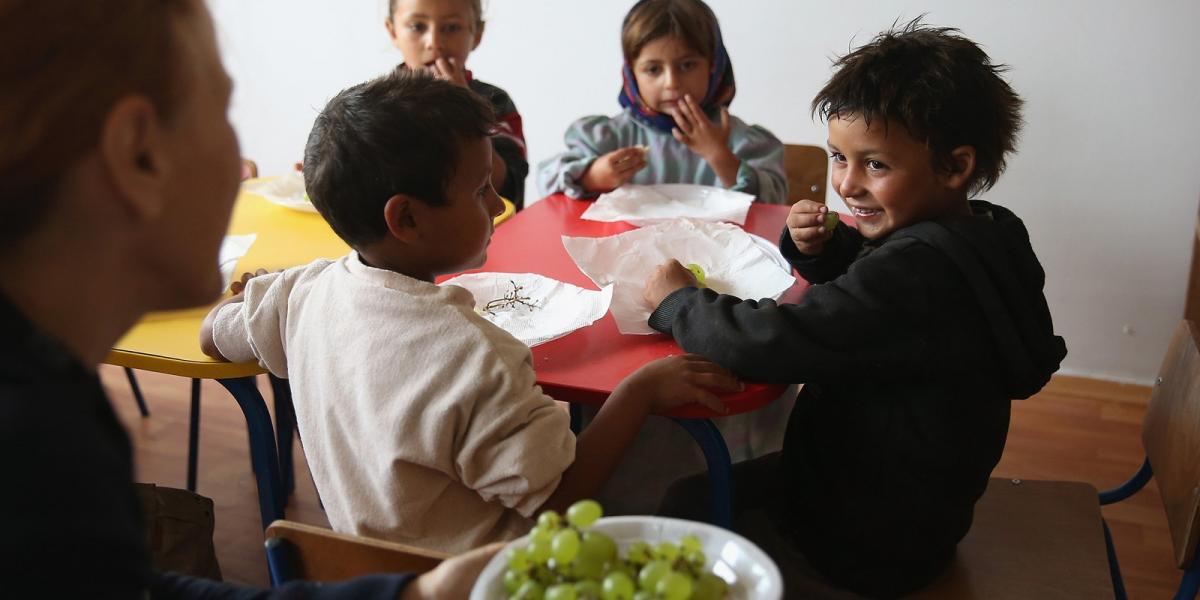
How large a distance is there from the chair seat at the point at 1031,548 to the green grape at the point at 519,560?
889mm

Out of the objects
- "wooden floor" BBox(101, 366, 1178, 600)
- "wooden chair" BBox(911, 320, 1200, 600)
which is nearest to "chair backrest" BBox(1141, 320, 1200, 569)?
"wooden chair" BBox(911, 320, 1200, 600)

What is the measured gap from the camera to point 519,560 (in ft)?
2.09

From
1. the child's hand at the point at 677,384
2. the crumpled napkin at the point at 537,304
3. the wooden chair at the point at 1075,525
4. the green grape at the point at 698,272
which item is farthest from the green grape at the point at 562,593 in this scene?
the green grape at the point at 698,272

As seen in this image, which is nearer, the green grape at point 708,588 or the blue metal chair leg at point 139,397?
the green grape at point 708,588

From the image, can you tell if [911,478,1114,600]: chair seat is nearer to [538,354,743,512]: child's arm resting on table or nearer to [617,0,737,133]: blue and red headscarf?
[538,354,743,512]: child's arm resting on table

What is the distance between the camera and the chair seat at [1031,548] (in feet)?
4.46

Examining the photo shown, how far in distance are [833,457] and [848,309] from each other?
26cm

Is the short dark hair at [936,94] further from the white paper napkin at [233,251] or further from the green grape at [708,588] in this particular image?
the white paper napkin at [233,251]

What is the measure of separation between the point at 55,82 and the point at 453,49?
204 centimetres

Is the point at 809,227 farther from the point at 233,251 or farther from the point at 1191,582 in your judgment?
the point at 233,251

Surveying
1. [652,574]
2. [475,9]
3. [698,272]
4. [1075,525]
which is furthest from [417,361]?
[475,9]

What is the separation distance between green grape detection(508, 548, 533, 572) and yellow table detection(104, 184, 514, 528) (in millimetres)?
608

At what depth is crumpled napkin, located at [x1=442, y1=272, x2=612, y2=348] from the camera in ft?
4.75

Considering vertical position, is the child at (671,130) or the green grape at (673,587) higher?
the green grape at (673,587)
